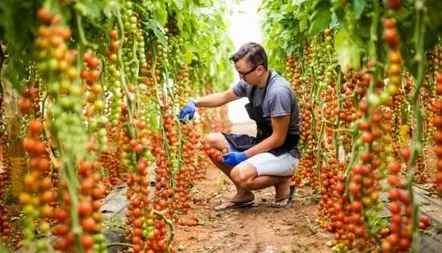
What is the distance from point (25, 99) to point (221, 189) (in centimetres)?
373

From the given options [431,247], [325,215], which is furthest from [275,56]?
[431,247]

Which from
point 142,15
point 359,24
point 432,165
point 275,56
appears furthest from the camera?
point 275,56

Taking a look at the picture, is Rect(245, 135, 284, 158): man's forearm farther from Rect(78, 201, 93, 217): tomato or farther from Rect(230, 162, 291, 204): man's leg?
Rect(78, 201, 93, 217): tomato

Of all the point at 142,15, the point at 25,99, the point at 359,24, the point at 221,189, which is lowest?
the point at 221,189

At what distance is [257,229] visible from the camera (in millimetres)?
3402

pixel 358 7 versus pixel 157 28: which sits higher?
pixel 157 28

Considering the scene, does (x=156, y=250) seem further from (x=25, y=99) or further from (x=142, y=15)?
(x=142, y=15)

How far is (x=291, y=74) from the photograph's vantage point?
471 cm

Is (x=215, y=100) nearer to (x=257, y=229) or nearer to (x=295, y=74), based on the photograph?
(x=295, y=74)

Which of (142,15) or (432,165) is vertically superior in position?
(142,15)

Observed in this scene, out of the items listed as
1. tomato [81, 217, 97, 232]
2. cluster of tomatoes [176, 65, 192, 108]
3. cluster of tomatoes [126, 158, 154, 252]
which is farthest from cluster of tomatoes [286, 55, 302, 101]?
tomato [81, 217, 97, 232]

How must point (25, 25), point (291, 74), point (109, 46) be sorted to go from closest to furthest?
point (25, 25), point (109, 46), point (291, 74)

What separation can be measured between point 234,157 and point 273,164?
31 cm

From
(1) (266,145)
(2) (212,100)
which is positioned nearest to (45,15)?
(1) (266,145)
